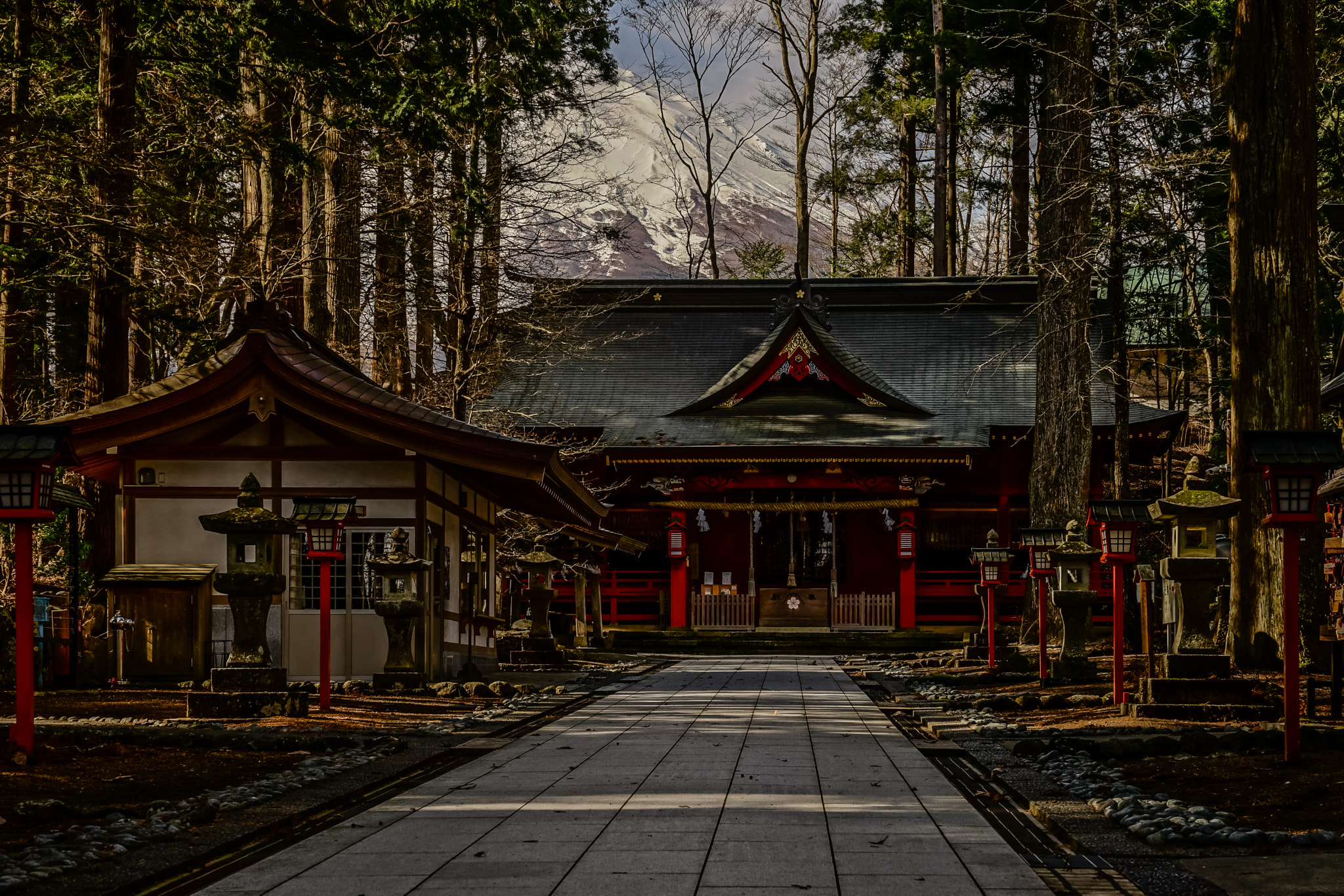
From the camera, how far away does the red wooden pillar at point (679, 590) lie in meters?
30.3

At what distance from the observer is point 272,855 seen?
6324 millimetres

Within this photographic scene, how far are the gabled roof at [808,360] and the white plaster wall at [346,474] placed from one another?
51.5ft

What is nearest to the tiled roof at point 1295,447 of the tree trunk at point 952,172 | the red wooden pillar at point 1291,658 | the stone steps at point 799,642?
the red wooden pillar at point 1291,658

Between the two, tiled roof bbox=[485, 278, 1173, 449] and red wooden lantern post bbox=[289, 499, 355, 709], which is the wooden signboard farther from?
red wooden lantern post bbox=[289, 499, 355, 709]

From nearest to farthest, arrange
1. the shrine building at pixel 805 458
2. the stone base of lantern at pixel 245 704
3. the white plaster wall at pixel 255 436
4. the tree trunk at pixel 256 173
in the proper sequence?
the stone base of lantern at pixel 245 704
the tree trunk at pixel 256 173
the white plaster wall at pixel 255 436
the shrine building at pixel 805 458

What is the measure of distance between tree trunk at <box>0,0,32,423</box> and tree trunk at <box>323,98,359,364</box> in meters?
3.94

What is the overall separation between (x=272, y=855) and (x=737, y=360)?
95.5 feet

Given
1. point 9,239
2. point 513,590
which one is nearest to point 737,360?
point 513,590

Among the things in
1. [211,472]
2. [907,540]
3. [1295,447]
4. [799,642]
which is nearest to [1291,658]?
[1295,447]

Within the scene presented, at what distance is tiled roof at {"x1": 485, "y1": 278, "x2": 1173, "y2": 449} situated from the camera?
31.0 m

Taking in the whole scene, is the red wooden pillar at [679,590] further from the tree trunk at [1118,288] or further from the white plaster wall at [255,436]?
the white plaster wall at [255,436]

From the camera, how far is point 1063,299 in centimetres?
2136

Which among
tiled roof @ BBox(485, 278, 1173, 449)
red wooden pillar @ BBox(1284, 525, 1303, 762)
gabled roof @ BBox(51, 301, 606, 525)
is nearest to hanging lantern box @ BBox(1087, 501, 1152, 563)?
red wooden pillar @ BBox(1284, 525, 1303, 762)

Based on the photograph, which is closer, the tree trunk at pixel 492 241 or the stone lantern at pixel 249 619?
the stone lantern at pixel 249 619
